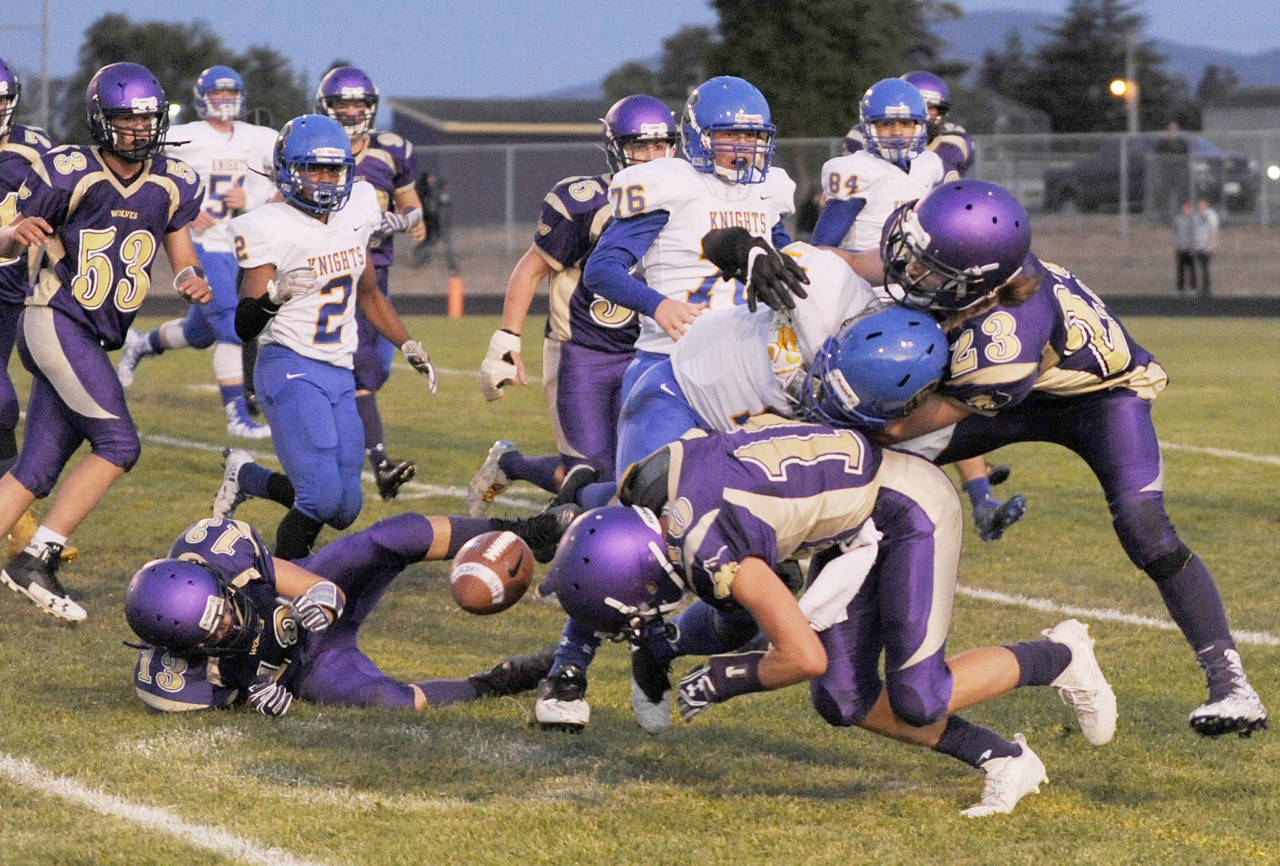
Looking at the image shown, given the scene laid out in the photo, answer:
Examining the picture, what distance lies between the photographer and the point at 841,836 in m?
3.80

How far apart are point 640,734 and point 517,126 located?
152 feet

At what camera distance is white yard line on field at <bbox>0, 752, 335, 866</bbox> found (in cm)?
364

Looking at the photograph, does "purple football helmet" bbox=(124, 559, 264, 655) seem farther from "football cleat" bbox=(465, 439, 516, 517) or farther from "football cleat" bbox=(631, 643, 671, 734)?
"football cleat" bbox=(465, 439, 516, 517)

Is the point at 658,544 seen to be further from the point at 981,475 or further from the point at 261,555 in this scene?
the point at 981,475

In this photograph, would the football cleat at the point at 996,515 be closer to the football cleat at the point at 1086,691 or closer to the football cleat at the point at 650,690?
the football cleat at the point at 1086,691

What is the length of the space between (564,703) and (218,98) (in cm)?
679

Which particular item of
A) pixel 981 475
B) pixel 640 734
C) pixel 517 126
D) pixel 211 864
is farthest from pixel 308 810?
pixel 517 126

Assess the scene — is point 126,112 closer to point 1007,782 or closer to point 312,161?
point 312,161

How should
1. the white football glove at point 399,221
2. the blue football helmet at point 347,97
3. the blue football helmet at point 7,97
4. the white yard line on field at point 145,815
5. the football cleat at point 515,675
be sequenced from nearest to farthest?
the white yard line on field at point 145,815 < the football cleat at point 515,675 < the blue football helmet at point 7,97 < the white football glove at point 399,221 < the blue football helmet at point 347,97

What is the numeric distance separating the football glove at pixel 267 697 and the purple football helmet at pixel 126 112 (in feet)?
6.98

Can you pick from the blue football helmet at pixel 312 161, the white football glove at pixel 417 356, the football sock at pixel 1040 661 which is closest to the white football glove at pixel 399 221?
the white football glove at pixel 417 356

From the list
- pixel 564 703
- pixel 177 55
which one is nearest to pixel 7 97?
pixel 564 703

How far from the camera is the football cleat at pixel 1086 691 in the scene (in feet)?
13.6

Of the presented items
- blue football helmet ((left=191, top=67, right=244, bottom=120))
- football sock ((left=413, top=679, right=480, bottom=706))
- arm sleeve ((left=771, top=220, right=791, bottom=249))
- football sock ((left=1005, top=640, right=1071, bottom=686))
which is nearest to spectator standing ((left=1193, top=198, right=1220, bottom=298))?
blue football helmet ((left=191, top=67, right=244, bottom=120))
